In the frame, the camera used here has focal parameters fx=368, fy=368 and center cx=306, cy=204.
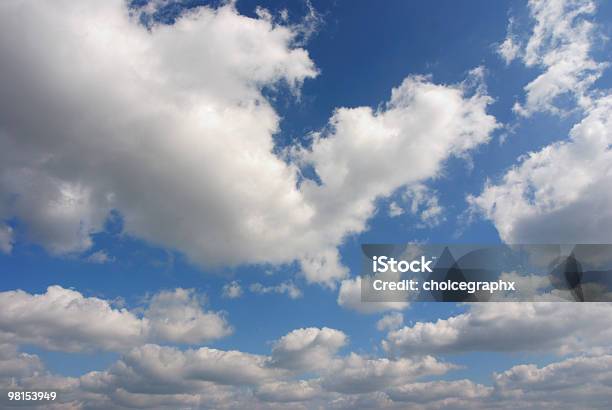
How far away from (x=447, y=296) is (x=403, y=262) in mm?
17627

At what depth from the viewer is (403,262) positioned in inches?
4574

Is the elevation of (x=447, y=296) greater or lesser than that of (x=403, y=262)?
lesser

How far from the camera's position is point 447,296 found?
116375 millimetres
